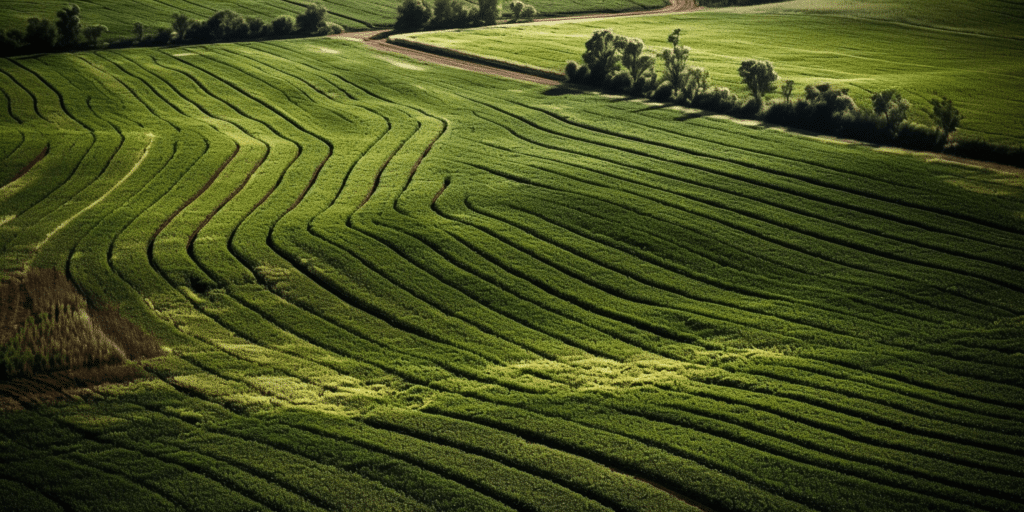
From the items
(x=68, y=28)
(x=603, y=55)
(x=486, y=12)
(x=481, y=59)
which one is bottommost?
(x=481, y=59)

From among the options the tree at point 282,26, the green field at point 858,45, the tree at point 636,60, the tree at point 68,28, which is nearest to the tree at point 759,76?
the green field at point 858,45

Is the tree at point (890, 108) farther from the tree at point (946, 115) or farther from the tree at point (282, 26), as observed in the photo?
the tree at point (282, 26)

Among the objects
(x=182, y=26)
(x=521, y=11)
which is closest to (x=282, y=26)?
(x=182, y=26)

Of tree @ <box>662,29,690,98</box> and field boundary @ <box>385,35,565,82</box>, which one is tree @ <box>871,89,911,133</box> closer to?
tree @ <box>662,29,690,98</box>

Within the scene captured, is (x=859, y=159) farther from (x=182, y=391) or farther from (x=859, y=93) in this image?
(x=182, y=391)

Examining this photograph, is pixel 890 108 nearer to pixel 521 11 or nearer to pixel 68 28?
pixel 521 11

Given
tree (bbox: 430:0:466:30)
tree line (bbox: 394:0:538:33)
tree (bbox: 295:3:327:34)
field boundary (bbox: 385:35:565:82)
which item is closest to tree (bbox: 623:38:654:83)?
field boundary (bbox: 385:35:565:82)
